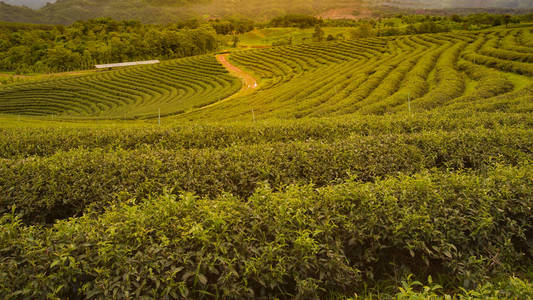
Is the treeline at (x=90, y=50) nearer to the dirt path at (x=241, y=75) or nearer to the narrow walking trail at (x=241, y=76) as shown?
the dirt path at (x=241, y=75)

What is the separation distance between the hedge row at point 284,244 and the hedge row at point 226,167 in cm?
158

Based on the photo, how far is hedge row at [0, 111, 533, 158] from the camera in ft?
27.8

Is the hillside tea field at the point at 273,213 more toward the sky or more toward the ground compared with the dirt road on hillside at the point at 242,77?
more toward the ground

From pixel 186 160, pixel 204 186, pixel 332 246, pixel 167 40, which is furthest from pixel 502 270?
pixel 167 40

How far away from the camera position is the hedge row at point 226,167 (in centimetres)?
550

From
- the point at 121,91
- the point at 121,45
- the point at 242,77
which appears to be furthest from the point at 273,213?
the point at 121,45

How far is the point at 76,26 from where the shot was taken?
12462 cm

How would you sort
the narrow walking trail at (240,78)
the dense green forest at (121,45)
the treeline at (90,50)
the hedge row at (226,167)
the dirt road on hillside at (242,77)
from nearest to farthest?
1. the hedge row at (226,167)
2. the narrow walking trail at (240,78)
3. the dirt road on hillside at (242,77)
4. the dense green forest at (121,45)
5. the treeline at (90,50)

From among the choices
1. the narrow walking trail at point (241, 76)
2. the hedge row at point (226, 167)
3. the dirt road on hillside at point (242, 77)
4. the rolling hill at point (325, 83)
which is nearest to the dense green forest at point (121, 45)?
the rolling hill at point (325, 83)

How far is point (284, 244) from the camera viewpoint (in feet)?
9.80

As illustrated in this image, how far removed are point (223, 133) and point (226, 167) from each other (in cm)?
315

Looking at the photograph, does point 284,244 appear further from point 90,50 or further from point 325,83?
point 90,50

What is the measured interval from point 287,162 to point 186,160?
2.23 metres

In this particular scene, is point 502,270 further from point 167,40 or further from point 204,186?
point 167,40
